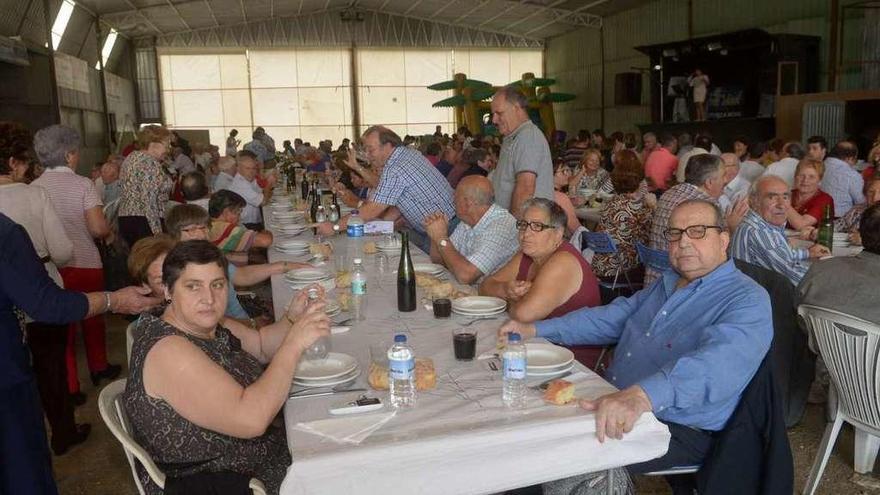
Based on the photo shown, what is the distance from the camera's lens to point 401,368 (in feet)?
6.02

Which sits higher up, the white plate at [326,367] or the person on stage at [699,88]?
the person on stage at [699,88]

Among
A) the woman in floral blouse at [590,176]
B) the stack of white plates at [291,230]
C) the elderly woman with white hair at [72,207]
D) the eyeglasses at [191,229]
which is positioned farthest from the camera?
the woman in floral blouse at [590,176]

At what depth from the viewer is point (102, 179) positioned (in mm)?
7273

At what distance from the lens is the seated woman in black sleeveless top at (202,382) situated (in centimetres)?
171

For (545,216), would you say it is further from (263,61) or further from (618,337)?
(263,61)

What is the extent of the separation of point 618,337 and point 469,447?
1138 mm

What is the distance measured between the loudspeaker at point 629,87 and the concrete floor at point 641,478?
Answer: 15.1 meters

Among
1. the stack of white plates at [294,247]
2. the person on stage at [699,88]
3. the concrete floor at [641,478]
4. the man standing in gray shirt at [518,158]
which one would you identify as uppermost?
the person on stage at [699,88]

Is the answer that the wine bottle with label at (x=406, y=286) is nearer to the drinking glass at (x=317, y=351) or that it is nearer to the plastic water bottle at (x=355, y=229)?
the drinking glass at (x=317, y=351)

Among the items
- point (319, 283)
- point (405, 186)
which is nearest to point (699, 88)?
point (405, 186)

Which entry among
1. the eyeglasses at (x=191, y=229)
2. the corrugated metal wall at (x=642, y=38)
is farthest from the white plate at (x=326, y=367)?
the corrugated metal wall at (x=642, y=38)

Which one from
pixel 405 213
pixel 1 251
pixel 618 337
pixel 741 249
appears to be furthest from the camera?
pixel 405 213

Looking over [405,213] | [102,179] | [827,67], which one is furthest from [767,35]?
[102,179]

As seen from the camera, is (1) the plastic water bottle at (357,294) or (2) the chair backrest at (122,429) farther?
(1) the plastic water bottle at (357,294)
